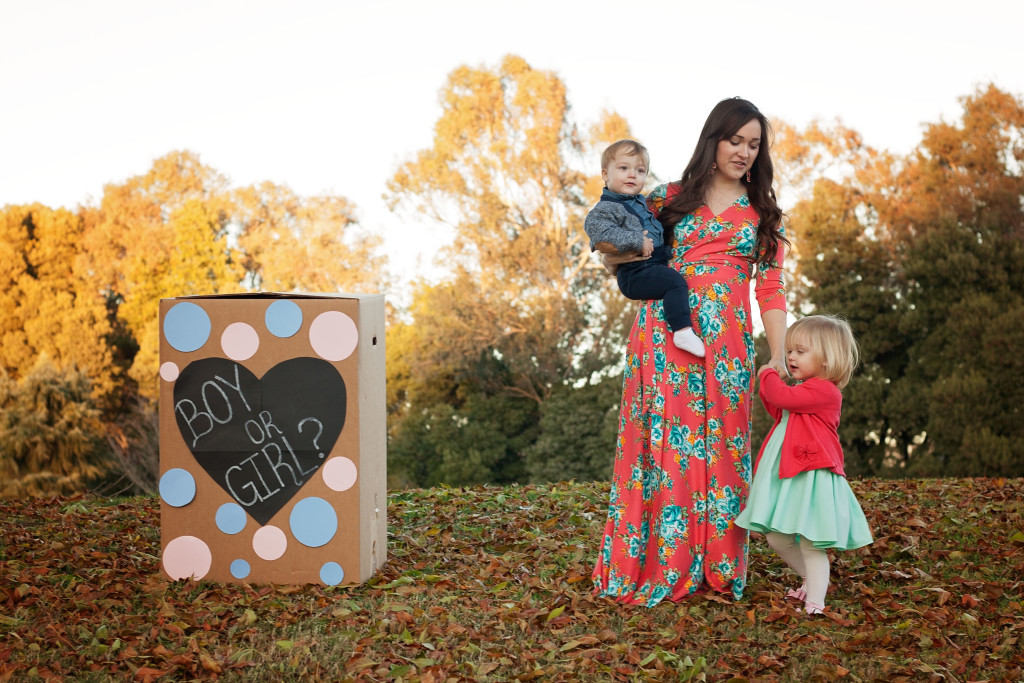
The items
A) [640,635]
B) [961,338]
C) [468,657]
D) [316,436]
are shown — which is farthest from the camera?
[961,338]

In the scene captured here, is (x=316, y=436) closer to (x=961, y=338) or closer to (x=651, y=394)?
(x=651, y=394)

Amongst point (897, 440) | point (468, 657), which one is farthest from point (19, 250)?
point (468, 657)

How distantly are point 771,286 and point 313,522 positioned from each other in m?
2.10

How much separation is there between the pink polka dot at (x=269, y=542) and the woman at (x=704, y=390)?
1.33 m

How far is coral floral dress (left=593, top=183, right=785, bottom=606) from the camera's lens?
3473 mm

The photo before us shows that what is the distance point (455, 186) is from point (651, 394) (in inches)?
707

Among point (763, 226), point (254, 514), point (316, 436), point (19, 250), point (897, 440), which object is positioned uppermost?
point (19, 250)

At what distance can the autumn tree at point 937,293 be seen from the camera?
14.3 metres

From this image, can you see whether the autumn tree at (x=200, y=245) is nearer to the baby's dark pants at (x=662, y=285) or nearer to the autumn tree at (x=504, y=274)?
the autumn tree at (x=504, y=274)

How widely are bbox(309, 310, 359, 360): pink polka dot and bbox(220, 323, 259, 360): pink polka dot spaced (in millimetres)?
251

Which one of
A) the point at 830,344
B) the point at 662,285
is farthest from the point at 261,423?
the point at 830,344

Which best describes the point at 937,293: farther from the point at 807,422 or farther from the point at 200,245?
the point at 200,245

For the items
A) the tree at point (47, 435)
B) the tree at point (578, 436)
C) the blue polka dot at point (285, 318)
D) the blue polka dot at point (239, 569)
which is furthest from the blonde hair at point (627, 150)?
the tree at point (47, 435)

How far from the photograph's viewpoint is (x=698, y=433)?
348 centimetres
